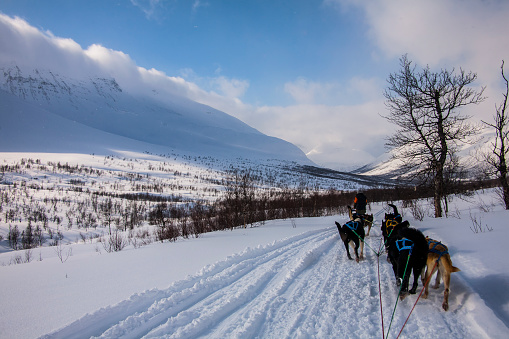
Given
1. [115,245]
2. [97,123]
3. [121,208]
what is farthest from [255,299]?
[97,123]

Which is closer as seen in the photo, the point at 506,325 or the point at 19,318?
the point at 506,325

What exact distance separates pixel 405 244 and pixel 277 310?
221 cm

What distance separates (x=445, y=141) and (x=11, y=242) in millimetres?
25489

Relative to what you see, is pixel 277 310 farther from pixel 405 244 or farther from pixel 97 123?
pixel 97 123

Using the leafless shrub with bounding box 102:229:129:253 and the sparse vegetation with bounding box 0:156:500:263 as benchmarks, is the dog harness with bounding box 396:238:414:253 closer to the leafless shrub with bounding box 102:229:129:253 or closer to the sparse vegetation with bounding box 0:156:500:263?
the sparse vegetation with bounding box 0:156:500:263

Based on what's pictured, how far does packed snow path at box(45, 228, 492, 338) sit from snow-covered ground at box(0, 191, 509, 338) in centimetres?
1

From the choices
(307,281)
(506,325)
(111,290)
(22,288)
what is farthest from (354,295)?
(22,288)

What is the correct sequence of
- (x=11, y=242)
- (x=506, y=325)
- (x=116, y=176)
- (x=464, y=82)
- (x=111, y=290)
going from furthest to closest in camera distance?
(x=116, y=176), (x=11, y=242), (x=464, y=82), (x=111, y=290), (x=506, y=325)

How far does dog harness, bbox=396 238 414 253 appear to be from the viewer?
142 inches

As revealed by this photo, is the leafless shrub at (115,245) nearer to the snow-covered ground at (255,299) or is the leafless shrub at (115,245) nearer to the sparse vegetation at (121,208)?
the sparse vegetation at (121,208)

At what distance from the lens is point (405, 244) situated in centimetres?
368

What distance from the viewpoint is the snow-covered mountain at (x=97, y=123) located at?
79.9 m

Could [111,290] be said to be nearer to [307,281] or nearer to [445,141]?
[307,281]

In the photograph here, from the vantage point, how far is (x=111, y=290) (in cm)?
446
